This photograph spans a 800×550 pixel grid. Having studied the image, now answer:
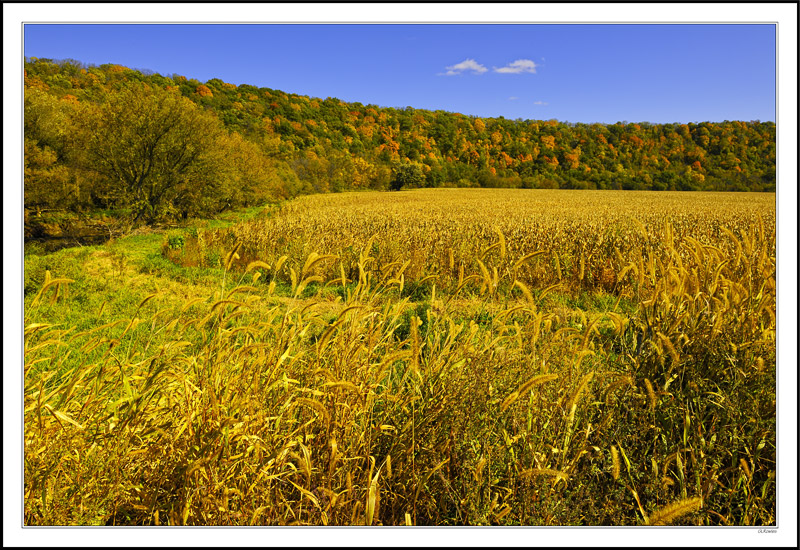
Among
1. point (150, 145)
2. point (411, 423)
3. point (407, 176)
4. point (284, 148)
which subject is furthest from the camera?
point (407, 176)

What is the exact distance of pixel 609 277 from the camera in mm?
8945

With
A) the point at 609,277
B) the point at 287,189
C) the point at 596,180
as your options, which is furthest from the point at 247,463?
the point at 596,180

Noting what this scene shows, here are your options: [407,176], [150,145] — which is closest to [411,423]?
[150,145]

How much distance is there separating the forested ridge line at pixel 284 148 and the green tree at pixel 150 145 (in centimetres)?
6

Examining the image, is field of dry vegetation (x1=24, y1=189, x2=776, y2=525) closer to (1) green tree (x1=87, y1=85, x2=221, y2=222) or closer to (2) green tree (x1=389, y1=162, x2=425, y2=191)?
(1) green tree (x1=87, y1=85, x2=221, y2=222)

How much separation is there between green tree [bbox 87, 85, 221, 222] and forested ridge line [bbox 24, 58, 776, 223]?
0.19 feet

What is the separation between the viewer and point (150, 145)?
21625 millimetres

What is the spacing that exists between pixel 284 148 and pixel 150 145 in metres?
40.5

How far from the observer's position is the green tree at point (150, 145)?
2097 cm

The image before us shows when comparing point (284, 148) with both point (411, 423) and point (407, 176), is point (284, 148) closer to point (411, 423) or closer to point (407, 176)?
point (407, 176)

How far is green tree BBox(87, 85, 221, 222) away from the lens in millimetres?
20969

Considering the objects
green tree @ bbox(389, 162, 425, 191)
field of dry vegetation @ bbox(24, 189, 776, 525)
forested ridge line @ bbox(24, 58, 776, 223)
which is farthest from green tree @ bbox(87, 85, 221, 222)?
green tree @ bbox(389, 162, 425, 191)
